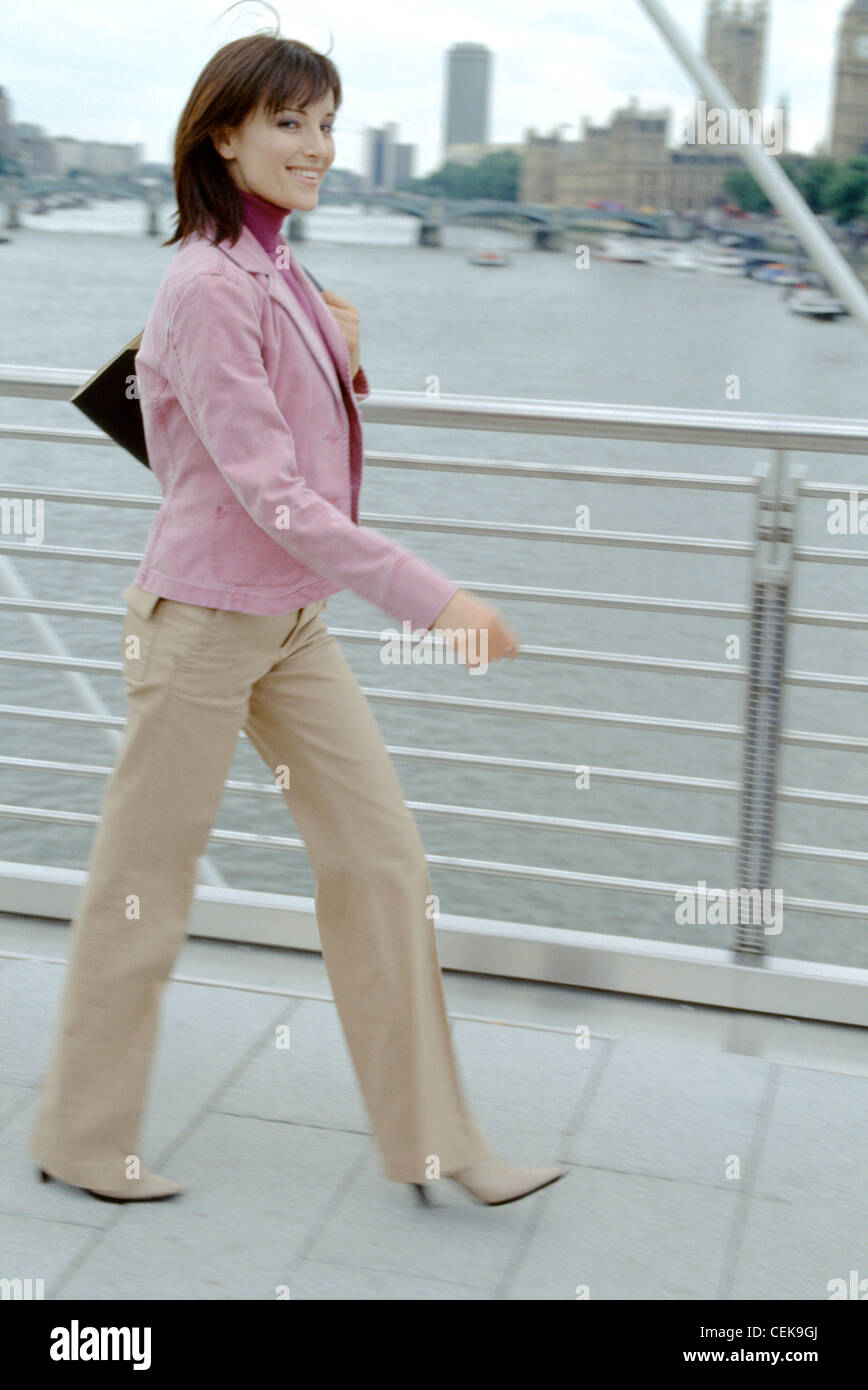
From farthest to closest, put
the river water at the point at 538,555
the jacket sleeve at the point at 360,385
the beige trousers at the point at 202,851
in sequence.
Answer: the river water at the point at 538,555
the jacket sleeve at the point at 360,385
the beige trousers at the point at 202,851

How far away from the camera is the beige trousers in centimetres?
196

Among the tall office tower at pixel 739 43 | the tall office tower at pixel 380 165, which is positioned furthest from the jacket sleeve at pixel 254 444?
the tall office tower at pixel 380 165

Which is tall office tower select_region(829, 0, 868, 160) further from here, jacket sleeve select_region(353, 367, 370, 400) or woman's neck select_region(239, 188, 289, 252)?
woman's neck select_region(239, 188, 289, 252)

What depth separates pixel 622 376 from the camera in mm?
40000

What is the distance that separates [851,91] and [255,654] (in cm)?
3215

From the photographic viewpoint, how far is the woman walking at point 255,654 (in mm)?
1748

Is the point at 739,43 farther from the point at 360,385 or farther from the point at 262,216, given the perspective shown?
the point at 262,216

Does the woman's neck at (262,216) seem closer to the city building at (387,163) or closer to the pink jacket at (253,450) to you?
the pink jacket at (253,450)

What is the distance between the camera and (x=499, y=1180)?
2152 millimetres

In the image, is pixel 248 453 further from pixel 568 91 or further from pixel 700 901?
pixel 568 91

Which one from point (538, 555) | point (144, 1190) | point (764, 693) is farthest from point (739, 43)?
point (144, 1190)

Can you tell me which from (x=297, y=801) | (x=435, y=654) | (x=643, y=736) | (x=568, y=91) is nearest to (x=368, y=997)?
(x=297, y=801)
